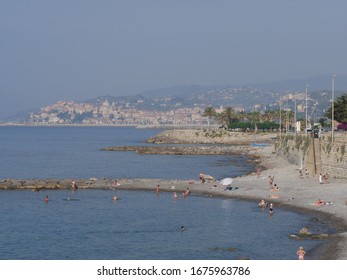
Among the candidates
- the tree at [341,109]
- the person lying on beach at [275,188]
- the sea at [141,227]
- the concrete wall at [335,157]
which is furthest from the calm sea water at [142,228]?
the tree at [341,109]

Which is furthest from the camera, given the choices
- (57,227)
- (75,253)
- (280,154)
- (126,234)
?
(280,154)

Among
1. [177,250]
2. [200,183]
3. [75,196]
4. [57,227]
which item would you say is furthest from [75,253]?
[200,183]

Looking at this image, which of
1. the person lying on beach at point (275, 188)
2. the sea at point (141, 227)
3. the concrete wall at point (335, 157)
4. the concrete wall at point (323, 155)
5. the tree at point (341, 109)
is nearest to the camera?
the sea at point (141, 227)

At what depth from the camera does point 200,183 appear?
6291cm

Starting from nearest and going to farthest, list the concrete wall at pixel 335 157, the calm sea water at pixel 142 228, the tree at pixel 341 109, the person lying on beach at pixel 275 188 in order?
1. the calm sea water at pixel 142 228
2. the person lying on beach at pixel 275 188
3. the concrete wall at pixel 335 157
4. the tree at pixel 341 109

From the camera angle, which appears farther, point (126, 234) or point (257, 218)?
point (257, 218)

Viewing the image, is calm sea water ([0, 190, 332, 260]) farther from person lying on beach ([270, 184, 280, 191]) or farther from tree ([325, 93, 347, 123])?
tree ([325, 93, 347, 123])

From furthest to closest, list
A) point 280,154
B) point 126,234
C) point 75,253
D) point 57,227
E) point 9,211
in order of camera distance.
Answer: point 280,154 → point 9,211 → point 57,227 → point 126,234 → point 75,253

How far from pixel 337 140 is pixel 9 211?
31981 millimetres

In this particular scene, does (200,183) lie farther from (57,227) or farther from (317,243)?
(317,243)

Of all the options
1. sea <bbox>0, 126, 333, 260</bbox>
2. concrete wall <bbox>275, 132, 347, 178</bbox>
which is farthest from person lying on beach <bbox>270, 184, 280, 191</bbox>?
concrete wall <bbox>275, 132, 347, 178</bbox>

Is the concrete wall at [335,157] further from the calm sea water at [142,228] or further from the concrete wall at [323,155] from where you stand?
the calm sea water at [142,228]
